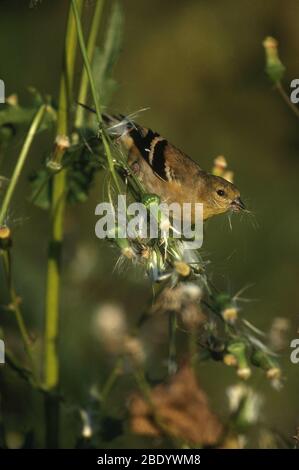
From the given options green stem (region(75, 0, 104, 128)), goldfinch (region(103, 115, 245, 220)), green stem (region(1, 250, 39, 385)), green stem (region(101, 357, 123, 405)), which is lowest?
green stem (region(101, 357, 123, 405))

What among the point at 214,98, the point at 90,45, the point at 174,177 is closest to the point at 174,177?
the point at 174,177

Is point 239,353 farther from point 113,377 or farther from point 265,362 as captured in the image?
point 113,377

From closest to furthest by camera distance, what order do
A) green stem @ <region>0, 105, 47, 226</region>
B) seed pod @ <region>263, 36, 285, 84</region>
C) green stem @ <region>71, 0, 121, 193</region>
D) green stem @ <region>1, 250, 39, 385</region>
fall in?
green stem @ <region>71, 0, 121, 193</region>
green stem @ <region>0, 105, 47, 226</region>
green stem @ <region>1, 250, 39, 385</region>
seed pod @ <region>263, 36, 285, 84</region>

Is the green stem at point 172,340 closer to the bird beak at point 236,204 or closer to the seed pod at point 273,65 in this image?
the bird beak at point 236,204

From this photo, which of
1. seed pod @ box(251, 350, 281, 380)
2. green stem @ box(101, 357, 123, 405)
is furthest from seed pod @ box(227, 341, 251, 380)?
green stem @ box(101, 357, 123, 405)

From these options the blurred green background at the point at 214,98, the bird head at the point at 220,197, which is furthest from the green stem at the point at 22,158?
the blurred green background at the point at 214,98

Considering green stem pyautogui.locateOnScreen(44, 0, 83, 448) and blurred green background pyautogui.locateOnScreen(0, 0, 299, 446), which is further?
blurred green background pyautogui.locateOnScreen(0, 0, 299, 446)

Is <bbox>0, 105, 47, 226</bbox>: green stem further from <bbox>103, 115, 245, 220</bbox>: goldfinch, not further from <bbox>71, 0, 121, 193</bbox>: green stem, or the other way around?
<bbox>103, 115, 245, 220</bbox>: goldfinch

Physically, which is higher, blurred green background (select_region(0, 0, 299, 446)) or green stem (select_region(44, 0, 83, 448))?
blurred green background (select_region(0, 0, 299, 446))

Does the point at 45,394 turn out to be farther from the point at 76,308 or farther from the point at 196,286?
the point at 76,308
